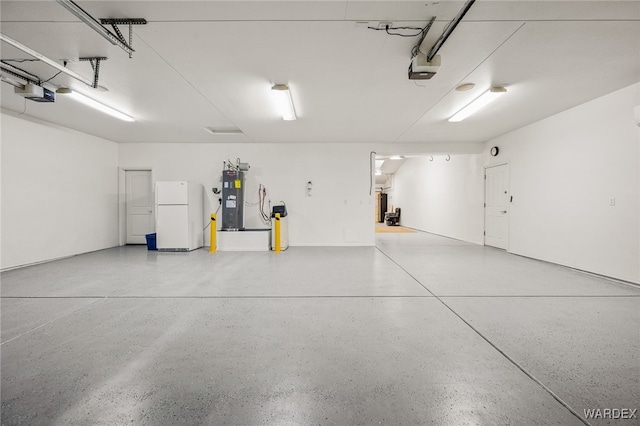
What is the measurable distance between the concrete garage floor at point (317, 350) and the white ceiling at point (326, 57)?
2665mm

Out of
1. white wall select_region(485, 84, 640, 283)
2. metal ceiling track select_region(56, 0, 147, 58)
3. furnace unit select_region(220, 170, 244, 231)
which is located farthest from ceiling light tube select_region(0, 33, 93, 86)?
white wall select_region(485, 84, 640, 283)

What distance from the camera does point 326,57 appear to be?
9.26ft

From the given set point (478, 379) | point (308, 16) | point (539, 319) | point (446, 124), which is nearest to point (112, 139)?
point (308, 16)

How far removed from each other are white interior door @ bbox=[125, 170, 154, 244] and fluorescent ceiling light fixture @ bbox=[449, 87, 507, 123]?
24.4ft

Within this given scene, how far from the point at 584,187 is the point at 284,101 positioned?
193 inches

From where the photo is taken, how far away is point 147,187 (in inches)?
270

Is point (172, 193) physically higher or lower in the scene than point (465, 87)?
lower

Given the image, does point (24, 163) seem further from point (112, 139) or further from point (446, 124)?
point (446, 124)

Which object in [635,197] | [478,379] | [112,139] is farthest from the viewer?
[112,139]

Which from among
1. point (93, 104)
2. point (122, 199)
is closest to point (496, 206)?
point (93, 104)

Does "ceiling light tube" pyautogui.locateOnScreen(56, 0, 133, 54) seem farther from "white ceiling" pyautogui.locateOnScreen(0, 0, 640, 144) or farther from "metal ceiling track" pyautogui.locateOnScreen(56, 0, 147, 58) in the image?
"white ceiling" pyautogui.locateOnScreen(0, 0, 640, 144)

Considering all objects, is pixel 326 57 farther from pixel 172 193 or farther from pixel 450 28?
pixel 172 193

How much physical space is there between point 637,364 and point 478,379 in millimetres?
1156

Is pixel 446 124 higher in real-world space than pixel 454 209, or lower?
higher
